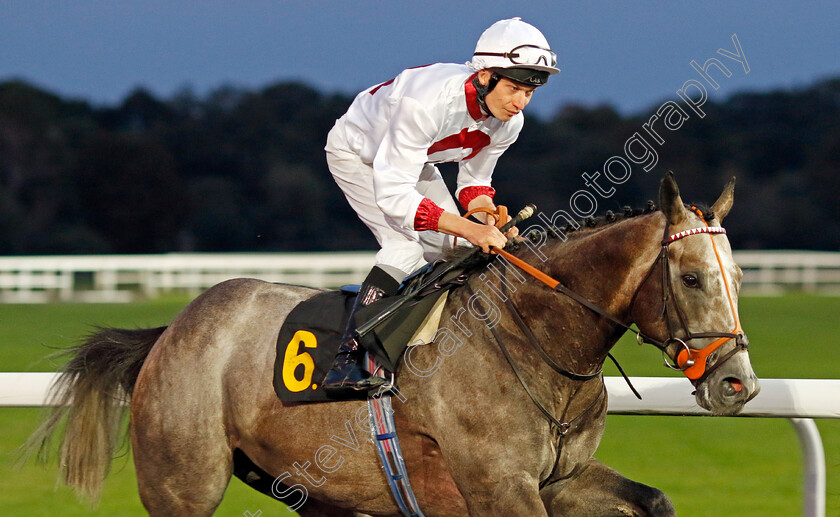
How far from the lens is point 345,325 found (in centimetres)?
352

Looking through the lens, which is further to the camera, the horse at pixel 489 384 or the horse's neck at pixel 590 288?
the horse's neck at pixel 590 288

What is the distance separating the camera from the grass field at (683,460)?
17.0 feet

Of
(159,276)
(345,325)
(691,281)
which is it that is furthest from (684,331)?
(159,276)

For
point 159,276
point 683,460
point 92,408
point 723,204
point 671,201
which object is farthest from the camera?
point 159,276

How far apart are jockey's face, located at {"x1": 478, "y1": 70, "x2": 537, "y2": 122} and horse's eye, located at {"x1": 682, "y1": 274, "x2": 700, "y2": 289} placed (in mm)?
877

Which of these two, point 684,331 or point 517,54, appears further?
point 517,54

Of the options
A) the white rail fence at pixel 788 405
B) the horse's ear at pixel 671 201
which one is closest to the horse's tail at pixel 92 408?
the white rail fence at pixel 788 405

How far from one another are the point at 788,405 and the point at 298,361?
5.94 feet

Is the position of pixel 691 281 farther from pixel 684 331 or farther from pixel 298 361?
pixel 298 361

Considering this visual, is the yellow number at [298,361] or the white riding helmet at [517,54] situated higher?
the white riding helmet at [517,54]

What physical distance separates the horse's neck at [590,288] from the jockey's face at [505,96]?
0.50 m

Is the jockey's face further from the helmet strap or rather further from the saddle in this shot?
the saddle

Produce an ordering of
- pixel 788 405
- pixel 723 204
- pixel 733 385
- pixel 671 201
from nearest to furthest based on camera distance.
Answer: pixel 733 385 < pixel 671 201 < pixel 723 204 < pixel 788 405

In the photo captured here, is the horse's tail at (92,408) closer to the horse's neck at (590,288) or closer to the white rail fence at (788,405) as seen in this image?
the horse's neck at (590,288)
